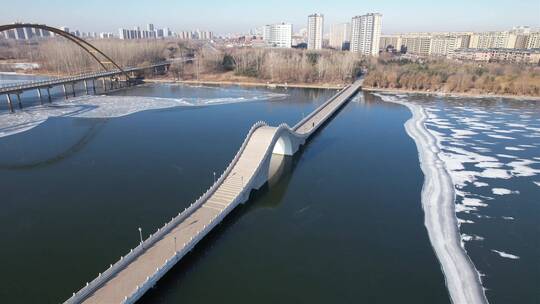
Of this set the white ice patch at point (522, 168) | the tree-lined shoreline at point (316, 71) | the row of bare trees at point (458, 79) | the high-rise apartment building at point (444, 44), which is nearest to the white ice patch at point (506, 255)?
the white ice patch at point (522, 168)

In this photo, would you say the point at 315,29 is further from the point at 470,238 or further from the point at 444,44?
the point at 470,238

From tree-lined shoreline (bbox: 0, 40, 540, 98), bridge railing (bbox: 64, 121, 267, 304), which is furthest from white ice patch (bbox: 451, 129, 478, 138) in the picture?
bridge railing (bbox: 64, 121, 267, 304)

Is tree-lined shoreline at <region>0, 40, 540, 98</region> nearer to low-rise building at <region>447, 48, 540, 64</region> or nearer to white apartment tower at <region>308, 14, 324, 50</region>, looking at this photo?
low-rise building at <region>447, 48, 540, 64</region>

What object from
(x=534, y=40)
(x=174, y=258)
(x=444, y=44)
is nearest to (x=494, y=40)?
(x=534, y=40)

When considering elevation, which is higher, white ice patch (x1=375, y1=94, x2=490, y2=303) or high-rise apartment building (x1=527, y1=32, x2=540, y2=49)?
high-rise apartment building (x1=527, y1=32, x2=540, y2=49)

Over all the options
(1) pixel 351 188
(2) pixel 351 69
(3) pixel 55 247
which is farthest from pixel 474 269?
(2) pixel 351 69

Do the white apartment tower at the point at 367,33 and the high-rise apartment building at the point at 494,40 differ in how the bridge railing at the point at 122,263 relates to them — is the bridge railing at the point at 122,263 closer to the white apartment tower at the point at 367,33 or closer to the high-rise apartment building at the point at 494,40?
the white apartment tower at the point at 367,33

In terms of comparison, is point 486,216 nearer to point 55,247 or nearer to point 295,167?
point 295,167
